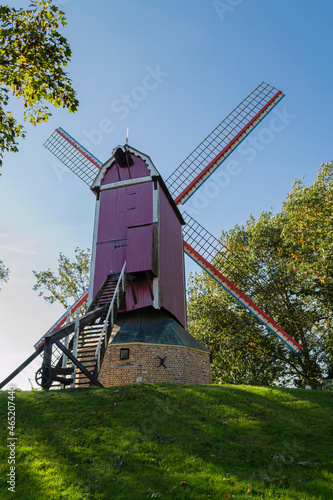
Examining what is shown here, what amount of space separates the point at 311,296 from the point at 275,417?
17.1 m

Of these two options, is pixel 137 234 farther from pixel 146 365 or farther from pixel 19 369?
pixel 19 369

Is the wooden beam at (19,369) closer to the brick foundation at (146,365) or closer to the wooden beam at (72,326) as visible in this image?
the wooden beam at (72,326)

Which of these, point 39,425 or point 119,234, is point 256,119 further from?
point 39,425


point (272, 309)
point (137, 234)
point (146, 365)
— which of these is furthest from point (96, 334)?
point (272, 309)

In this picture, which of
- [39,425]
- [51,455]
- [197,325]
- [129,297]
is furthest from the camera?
[197,325]

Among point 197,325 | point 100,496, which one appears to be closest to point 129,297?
point 100,496

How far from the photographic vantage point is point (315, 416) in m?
10.1

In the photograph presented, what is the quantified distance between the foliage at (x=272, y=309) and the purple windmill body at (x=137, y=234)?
7.34 metres

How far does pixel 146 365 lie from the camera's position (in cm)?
1434

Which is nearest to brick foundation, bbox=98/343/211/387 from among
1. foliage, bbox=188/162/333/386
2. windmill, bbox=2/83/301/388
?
windmill, bbox=2/83/301/388

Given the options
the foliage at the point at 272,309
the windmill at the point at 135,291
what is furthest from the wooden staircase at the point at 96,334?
the foliage at the point at 272,309

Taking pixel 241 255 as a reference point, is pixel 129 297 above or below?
below

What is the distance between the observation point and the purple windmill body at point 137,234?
53.2ft

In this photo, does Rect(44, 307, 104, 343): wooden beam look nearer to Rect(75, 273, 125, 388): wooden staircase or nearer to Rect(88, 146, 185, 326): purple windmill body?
Rect(75, 273, 125, 388): wooden staircase
